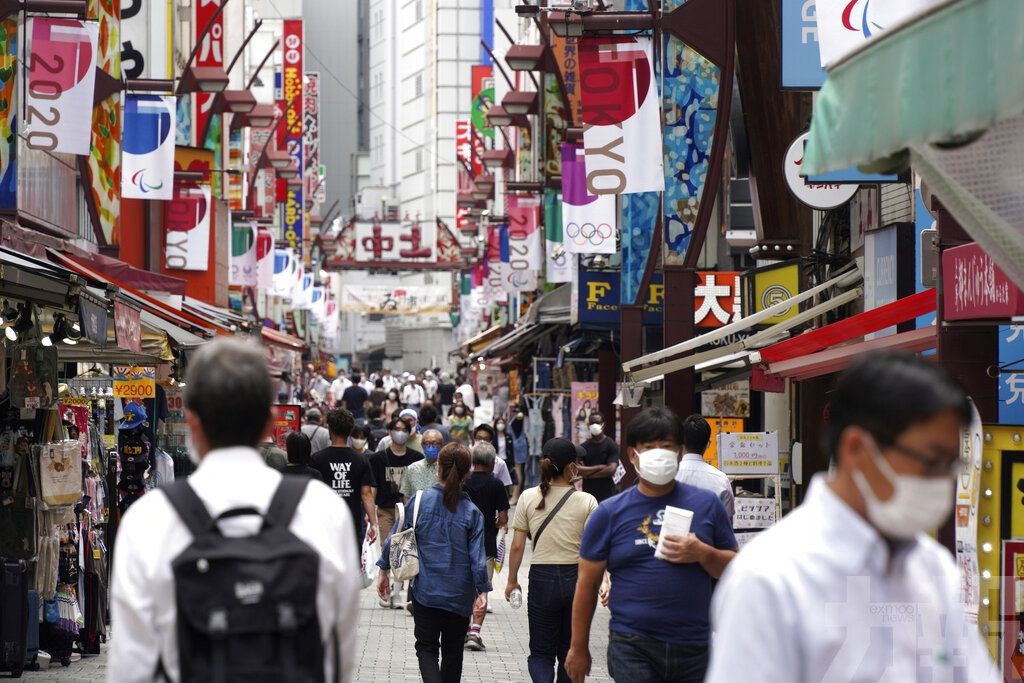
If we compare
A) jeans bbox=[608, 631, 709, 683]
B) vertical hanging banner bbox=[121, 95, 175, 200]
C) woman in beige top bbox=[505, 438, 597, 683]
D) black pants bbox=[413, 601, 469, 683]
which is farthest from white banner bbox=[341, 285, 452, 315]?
jeans bbox=[608, 631, 709, 683]

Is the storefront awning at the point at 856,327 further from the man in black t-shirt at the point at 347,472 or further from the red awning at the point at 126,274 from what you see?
the red awning at the point at 126,274

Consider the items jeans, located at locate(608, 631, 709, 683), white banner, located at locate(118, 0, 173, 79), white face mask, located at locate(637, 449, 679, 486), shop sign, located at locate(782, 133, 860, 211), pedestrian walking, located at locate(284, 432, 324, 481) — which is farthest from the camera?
white banner, located at locate(118, 0, 173, 79)

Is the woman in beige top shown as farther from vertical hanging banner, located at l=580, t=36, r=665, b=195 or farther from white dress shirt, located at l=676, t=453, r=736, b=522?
vertical hanging banner, located at l=580, t=36, r=665, b=195

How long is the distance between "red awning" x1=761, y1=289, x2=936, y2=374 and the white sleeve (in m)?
6.37

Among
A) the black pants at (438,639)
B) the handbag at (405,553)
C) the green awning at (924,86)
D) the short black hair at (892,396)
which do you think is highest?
the green awning at (924,86)

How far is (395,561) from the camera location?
949 centimetres

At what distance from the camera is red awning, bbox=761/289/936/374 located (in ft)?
31.5

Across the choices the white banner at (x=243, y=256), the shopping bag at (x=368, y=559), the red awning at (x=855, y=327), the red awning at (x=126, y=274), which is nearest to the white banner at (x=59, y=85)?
the red awning at (x=126, y=274)

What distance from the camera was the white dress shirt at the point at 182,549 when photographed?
3.43 m

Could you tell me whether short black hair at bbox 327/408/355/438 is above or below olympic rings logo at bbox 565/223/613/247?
below

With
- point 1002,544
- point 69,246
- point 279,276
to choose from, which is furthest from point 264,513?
point 279,276

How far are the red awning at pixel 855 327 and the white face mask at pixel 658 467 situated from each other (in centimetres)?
301

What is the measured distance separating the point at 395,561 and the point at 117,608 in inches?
239

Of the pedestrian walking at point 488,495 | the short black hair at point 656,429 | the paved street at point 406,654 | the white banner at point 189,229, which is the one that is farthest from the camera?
the white banner at point 189,229
